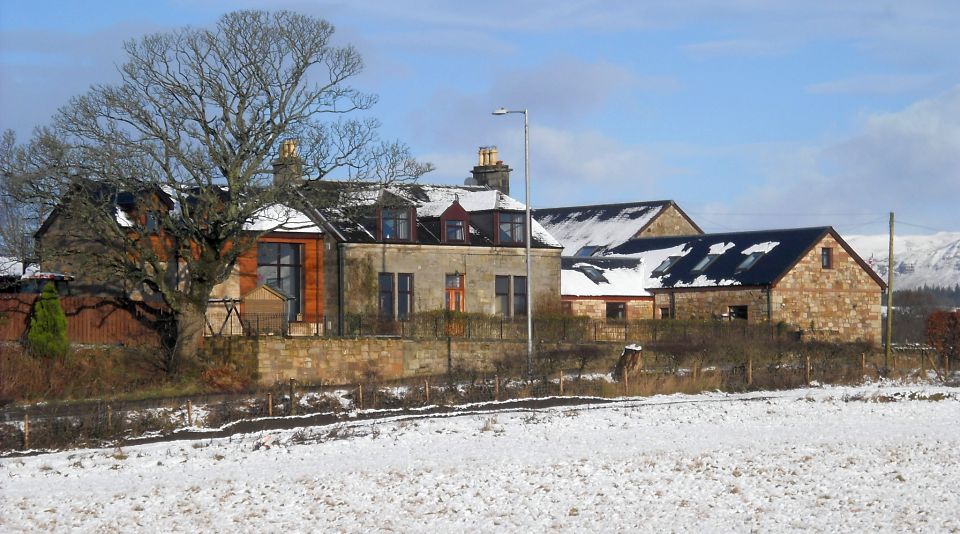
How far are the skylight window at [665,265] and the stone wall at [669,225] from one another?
10.3 meters

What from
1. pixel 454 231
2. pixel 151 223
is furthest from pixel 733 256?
pixel 151 223

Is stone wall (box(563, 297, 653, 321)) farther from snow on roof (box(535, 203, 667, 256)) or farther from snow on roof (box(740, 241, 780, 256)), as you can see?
snow on roof (box(535, 203, 667, 256))

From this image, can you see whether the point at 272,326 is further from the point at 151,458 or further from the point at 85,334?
the point at 151,458

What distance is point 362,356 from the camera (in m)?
46.2

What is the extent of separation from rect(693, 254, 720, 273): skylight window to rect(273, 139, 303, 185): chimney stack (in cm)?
2528

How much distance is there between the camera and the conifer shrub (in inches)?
1640

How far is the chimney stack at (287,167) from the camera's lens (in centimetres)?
4316

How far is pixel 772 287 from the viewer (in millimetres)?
59406

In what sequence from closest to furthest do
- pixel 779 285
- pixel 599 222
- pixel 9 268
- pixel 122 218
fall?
pixel 122 218 → pixel 9 268 → pixel 779 285 → pixel 599 222

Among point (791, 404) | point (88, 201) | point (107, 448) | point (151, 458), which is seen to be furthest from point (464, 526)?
point (88, 201)

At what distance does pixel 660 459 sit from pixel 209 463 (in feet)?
30.4

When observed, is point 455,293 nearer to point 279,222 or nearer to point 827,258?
point 279,222

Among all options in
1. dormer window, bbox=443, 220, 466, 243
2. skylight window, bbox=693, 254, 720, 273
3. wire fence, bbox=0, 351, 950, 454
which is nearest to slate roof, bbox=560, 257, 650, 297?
skylight window, bbox=693, 254, 720, 273

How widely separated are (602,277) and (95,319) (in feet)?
85.1
